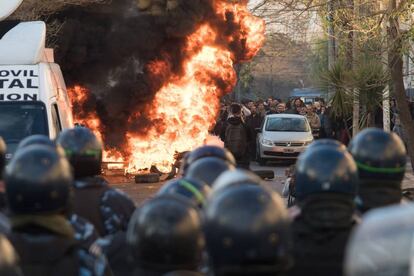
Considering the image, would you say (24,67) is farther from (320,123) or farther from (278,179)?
(320,123)

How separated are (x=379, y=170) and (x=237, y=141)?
31.1ft

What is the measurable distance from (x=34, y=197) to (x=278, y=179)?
15937 mm

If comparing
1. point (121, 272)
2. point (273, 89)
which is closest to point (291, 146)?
point (121, 272)

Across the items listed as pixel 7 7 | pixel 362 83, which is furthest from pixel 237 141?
pixel 7 7

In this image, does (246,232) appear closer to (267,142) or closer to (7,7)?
(7,7)

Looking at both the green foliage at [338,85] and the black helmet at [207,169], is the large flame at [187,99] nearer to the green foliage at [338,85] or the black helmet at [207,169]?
the green foliage at [338,85]

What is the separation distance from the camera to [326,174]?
410cm

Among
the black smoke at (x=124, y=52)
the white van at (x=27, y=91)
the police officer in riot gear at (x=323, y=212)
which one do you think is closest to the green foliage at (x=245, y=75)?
the black smoke at (x=124, y=52)

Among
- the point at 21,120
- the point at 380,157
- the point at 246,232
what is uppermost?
the point at 21,120

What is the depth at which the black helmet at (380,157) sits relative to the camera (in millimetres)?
4738

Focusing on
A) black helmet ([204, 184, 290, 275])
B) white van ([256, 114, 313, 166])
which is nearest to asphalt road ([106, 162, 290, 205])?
white van ([256, 114, 313, 166])

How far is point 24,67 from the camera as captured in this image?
441 inches

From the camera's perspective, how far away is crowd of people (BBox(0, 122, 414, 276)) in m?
2.92

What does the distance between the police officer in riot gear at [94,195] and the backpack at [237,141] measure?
888 cm
